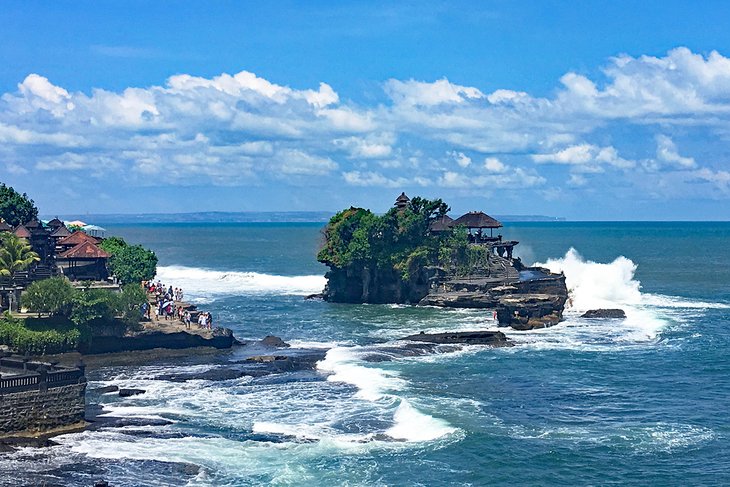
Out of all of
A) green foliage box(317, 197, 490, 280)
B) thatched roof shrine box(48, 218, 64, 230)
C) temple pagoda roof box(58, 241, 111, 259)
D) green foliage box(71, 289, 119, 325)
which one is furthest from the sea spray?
thatched roof shrine box(48, 218, 64, 230)

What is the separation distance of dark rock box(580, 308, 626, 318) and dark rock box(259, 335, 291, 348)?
1148 inches

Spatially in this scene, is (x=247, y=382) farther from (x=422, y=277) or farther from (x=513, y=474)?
(x=422, y=277)

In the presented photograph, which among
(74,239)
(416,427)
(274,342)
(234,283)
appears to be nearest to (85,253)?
(74,239)

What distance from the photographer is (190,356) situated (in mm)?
61250

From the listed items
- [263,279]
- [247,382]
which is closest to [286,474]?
[247,382]

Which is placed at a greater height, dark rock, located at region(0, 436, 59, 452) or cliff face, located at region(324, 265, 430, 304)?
cliff face, located at region(324, 265, 430, 304)

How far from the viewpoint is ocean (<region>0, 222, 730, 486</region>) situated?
3734 cm

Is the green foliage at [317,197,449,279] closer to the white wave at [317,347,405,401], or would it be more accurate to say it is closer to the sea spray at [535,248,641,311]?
the sea spray at [535,248,641,311]

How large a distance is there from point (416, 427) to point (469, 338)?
946 inches

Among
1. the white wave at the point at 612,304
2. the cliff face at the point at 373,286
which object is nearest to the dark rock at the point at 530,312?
the white wave at the point at 612,304

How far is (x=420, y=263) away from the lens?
92125 millimetres

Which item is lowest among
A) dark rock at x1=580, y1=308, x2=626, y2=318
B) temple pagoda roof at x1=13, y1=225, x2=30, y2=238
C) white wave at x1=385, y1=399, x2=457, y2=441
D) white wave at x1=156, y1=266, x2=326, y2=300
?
white wave at x1=385, y1=399, x2=457, y2=441

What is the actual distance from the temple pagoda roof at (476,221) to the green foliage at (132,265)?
34.1 metres

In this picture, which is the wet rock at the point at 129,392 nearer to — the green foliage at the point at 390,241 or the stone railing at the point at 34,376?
the stone railing at the point at 34,376
